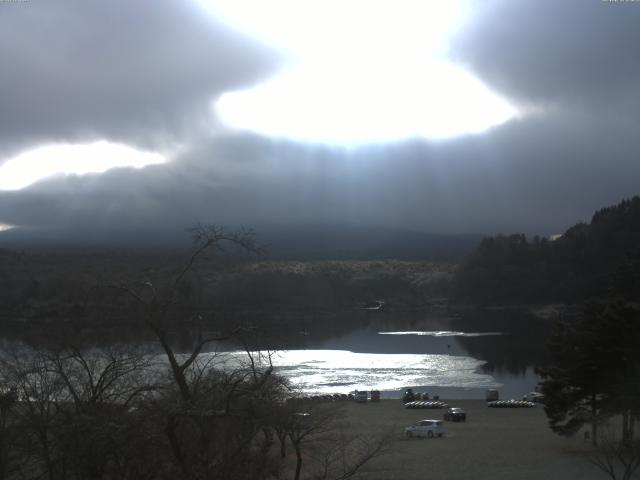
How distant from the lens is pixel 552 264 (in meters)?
123

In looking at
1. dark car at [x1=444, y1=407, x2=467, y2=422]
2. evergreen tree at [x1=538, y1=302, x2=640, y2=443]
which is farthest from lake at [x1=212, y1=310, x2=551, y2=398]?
evergreen tree at [x1=538, y1=302, x2=640, y2=443]

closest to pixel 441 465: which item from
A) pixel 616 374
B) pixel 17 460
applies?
pixel 616 374

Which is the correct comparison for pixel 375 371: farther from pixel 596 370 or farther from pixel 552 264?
pixel 552 264

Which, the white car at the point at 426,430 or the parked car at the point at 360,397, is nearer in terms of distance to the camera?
the white car at the point at 426,430

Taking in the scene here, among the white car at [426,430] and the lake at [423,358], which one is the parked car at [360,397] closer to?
the lake at [423,358]

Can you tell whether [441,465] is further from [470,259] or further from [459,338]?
[470,259]

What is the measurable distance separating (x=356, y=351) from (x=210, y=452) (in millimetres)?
58729

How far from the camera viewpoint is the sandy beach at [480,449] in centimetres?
2192

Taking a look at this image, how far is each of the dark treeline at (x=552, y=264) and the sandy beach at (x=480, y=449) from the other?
258 feet

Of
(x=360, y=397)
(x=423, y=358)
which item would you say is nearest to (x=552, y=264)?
(x=423, y=358)

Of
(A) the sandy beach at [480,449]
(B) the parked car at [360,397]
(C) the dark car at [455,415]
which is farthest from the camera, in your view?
(B) the parked car at [360,397]

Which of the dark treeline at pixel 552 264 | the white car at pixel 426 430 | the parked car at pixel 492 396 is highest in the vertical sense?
the dark treeline at pixel 552 264

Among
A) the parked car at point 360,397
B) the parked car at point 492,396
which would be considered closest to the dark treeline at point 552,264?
the parked car at point 492,396

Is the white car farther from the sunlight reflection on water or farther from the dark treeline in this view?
the dark treeline
